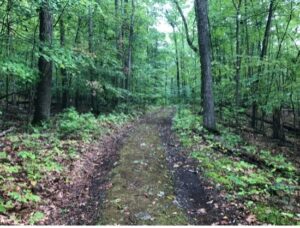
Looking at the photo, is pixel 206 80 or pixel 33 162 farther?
pixel 206 80

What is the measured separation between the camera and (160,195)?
6.48 m

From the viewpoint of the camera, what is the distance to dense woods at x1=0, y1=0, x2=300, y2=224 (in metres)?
10.3

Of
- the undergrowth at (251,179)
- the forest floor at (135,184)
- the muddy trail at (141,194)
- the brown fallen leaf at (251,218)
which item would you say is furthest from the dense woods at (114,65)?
the brown fallen leaf at (251,218)

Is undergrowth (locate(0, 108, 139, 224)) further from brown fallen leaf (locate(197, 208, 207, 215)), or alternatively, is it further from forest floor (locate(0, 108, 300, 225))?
brown fallen leaf (locate(197, 208, 207, 215))

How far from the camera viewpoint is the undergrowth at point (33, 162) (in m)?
5.57

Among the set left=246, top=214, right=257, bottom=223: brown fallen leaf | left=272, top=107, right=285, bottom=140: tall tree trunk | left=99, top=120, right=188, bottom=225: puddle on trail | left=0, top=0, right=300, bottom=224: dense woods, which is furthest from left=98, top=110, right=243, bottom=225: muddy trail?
left=272, top=107, right=285, bottom=140: tall tree trunk

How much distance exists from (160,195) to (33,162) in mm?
3226

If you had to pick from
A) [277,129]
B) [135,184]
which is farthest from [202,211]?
[277,129]

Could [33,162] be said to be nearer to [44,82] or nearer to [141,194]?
[141,194]

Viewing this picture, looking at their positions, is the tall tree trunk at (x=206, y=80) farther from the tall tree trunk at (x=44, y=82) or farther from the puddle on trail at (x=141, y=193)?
the tall tree trunk at (x=44, y=82)

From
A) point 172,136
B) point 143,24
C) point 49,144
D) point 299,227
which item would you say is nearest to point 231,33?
point 143,24

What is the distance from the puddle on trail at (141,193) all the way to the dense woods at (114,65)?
2.09m

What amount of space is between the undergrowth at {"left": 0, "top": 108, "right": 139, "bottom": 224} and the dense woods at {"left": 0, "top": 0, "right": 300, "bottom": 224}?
15 cm

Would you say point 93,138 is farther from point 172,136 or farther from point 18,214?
point 18,214
